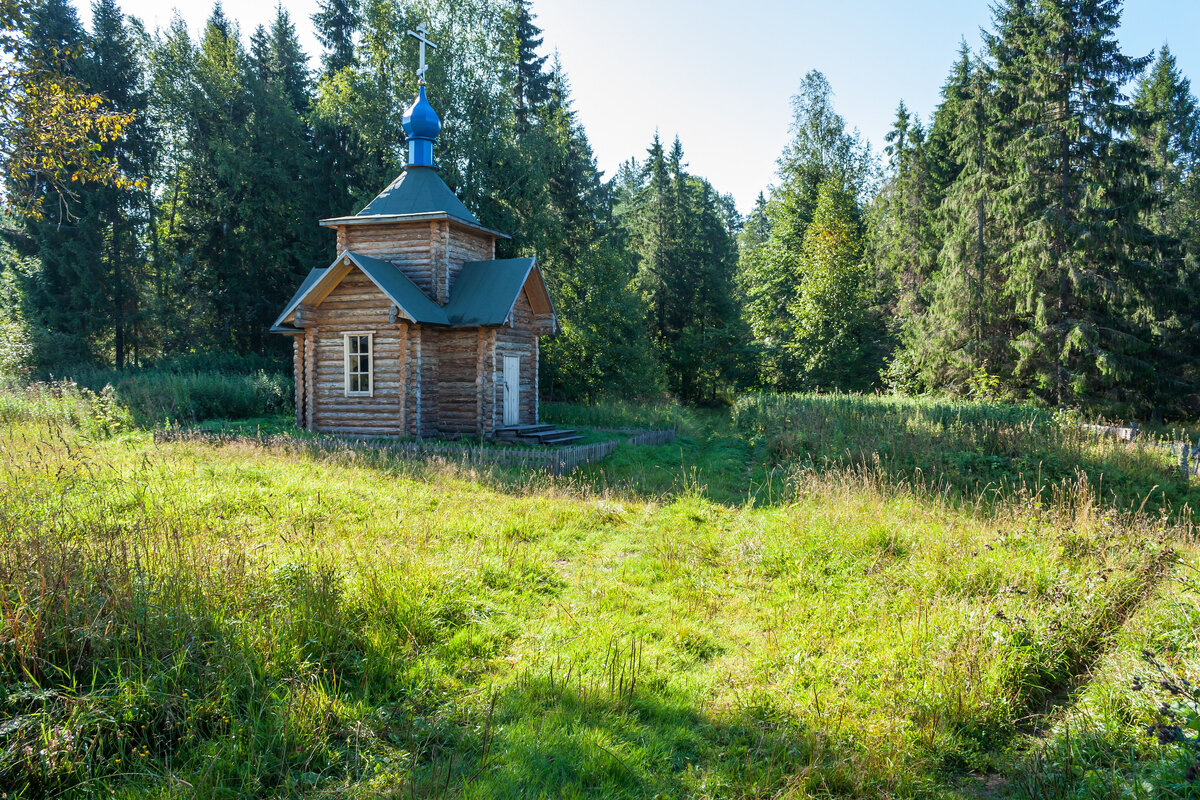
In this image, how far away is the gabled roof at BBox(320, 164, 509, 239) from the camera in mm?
17688

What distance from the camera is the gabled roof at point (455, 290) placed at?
16141 mm

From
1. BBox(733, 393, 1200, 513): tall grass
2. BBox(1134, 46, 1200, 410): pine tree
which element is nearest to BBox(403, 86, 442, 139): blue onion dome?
BBox(733, 393, 1200, 513): tall grass

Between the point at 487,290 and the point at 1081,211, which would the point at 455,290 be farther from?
the point at 1081,211

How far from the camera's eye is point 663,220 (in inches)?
1480

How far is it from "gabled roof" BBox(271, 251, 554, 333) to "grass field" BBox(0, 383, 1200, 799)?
815 centimetres

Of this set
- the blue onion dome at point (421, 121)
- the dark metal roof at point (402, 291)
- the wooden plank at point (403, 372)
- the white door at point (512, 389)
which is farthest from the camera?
the blue onion dome at point (421, 121)

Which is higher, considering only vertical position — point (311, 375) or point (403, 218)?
point (403, 218)

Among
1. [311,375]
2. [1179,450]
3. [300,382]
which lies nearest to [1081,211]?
[1179,450]

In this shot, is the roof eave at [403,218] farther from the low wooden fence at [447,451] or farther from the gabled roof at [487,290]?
the low wooden fence at [447,451]

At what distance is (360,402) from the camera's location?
1695 centimetres

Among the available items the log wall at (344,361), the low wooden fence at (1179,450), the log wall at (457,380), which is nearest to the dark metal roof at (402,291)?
the log wall at (344,361)

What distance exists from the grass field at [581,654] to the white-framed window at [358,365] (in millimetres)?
8097

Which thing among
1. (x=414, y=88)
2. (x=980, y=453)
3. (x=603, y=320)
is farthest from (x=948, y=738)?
(x=414, y=88)

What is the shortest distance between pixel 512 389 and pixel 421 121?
8.54 m
